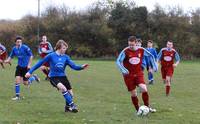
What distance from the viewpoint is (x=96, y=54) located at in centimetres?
7131

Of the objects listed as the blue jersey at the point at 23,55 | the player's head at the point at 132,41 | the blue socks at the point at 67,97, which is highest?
the player's head at the point at 132,41

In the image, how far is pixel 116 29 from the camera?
2793 inches

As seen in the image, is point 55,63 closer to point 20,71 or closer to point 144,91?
A: point 144,91

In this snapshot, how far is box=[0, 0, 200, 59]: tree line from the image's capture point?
69125mm

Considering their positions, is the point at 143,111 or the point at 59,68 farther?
the point at 59,68

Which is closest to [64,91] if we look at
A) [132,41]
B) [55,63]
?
[55,63]

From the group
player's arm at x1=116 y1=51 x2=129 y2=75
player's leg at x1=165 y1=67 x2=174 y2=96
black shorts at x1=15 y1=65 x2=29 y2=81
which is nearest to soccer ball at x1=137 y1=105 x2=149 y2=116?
player's arm at x1=116 y1=51 x2=129 y2=75

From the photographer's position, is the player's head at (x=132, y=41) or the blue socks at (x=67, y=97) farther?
the blue socks at (x=67, y=97)

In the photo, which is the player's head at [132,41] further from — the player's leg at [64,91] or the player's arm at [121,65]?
the player's leg at [64,91]

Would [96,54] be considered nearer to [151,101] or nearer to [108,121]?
[151,101]

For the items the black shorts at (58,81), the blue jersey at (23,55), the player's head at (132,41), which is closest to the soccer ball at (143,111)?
the player's head at (132,41)

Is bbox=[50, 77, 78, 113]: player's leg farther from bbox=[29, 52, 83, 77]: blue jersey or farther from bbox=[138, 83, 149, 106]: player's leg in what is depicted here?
bbox=[138, 83, 149, 106]: player's leg

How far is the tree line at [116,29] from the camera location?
2721 inches

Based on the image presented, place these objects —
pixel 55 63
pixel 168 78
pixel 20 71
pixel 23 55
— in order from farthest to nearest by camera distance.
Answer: pixel 168 78, pixel 23 55, pixel 20 71, pixel 55 63
